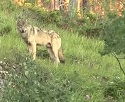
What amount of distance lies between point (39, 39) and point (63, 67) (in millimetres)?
1237

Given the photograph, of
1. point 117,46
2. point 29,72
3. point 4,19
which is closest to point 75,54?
point 4,19

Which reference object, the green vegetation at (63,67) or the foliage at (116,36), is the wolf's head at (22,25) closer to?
the green vegetation at (63,67)

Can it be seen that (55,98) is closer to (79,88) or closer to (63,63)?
(79,88)

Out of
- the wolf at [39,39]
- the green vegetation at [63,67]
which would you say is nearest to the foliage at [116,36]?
the green vegetation at [63,67]

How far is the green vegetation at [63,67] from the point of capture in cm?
616

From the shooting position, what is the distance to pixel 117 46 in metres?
8.48

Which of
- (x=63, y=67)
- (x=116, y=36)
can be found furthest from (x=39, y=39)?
(x=116, y=36)

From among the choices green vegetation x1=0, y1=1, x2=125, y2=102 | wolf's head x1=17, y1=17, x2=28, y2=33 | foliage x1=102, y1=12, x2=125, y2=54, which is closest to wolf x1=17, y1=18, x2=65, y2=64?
wolf's head x1=17, y1=17, x2=28, y2=33

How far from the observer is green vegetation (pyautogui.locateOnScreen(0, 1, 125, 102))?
6.16m

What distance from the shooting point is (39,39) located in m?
11.4

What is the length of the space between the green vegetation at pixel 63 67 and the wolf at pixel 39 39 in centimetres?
23

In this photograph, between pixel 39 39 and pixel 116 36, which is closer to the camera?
pixel 116 36

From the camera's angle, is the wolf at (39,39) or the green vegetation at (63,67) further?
the wolf at (39,39)

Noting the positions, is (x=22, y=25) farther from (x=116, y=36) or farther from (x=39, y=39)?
(x=116, y=36)
